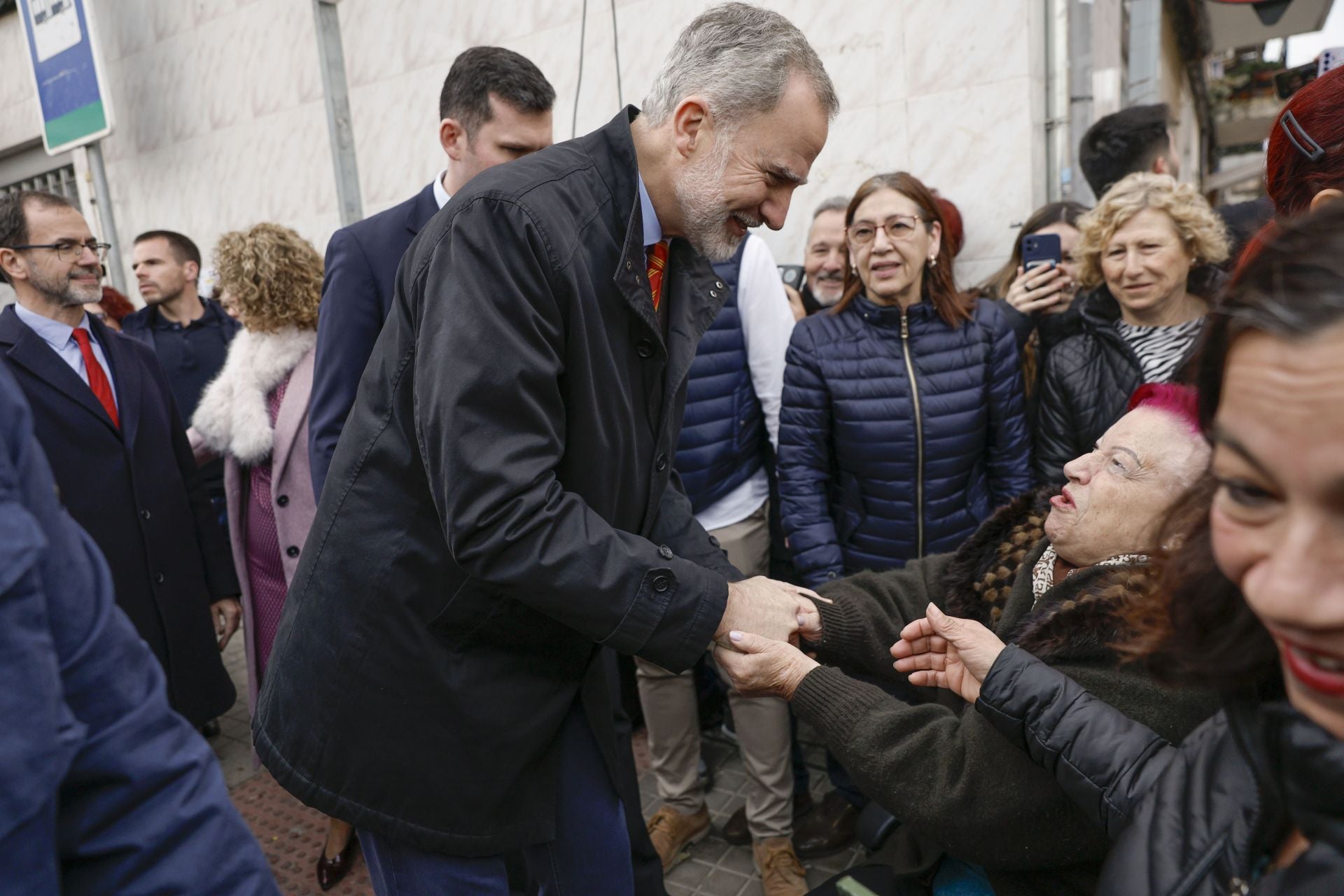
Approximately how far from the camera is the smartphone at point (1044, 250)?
3.28 m

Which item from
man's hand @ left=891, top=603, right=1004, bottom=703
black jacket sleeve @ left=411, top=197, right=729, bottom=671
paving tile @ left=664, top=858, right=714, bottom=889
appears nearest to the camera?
black jacket sleeve @ left=411, top=197, right=729, bottom=671

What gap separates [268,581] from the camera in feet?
11.1

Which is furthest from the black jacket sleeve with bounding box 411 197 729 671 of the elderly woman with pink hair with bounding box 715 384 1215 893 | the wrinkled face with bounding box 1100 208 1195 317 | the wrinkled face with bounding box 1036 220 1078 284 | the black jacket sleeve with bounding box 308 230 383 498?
the wrinkled face with bounding box 1036 220 1078 284

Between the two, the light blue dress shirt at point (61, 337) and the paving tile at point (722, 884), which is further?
the light blue dress shirt at point (61, 337)

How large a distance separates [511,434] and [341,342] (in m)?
1.17

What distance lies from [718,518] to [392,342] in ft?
5.65

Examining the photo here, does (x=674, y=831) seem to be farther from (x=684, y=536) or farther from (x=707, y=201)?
(x=707, y=201)

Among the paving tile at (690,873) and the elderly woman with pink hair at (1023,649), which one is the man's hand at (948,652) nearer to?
the elderly woman with pink hair at (1023,649)

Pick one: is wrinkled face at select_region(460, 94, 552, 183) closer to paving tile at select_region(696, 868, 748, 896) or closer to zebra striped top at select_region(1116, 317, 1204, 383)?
zebra striped top at select_region(1116, 317, 1204, 383)

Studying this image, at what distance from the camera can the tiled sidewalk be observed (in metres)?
3.01

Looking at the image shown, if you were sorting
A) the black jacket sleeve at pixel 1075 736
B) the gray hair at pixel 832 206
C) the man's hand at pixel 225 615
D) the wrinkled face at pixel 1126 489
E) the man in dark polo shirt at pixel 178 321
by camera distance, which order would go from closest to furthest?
the black jacket sleeve at pixel 1075 736 → the wrinkled face at pixel 1126 489 → the man's hand at pixel 225 615 → the gray hair at pixel 832 206 → the man in dark polo shirt at pixel 178 321

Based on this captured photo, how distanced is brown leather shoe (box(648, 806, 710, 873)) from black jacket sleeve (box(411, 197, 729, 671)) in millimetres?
1785

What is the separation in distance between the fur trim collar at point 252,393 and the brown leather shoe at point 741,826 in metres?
2.12

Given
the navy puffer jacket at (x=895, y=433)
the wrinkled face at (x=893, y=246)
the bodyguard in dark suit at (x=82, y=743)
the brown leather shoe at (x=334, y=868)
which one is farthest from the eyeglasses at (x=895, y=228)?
the brown leather shoe at (x=334, y=868)
